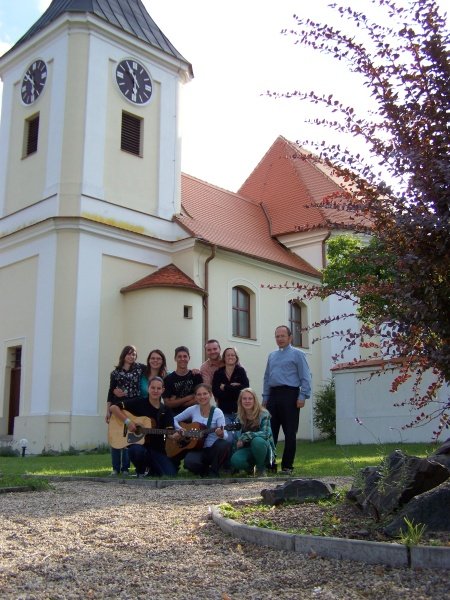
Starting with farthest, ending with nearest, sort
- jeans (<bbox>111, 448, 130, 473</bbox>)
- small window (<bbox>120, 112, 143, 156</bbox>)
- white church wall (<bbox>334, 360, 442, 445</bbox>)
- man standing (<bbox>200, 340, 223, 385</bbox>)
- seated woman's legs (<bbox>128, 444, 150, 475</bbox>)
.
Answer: small window (<bbox>120, 112, 143, 156</bbox>), white church wall (<bbox>334, 360, 442, 445</bbox>), man standing (<bbox>200, 340, 223, 385</bbox>), jeans (<bbox>111, 448, 130, 473</bbox>), seated woman's legs (<bbox>128, 444, 150, 475</bbox>)

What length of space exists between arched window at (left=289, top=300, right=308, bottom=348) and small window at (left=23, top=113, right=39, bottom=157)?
34.1ft

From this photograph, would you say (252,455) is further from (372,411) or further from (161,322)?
(161,322)

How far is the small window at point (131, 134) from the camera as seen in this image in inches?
883

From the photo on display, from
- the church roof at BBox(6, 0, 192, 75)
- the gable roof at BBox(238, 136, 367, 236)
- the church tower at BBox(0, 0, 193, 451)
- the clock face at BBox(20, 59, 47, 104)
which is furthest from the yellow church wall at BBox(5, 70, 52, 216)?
the gable roof at BBox(238, 136, 367, 236)

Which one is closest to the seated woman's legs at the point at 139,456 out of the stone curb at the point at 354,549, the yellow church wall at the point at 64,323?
the stone curb at the point at 354,549

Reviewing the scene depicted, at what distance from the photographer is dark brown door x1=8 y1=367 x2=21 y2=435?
20703mm

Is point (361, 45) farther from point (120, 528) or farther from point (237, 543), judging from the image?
point (120, 528)

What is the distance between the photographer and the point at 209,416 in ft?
29.4

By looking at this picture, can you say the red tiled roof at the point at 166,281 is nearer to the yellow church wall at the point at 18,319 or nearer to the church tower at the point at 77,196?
the church tower at the point at 77,196

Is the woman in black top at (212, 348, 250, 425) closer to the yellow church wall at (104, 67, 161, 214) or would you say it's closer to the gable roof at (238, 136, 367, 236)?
the yellow church wall at (104, 67, 161, 214)

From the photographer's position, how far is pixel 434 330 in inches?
168

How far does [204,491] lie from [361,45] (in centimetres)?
475

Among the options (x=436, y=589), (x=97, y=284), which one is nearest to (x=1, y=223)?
(x=97, y=284)

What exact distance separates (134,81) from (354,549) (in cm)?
2113
